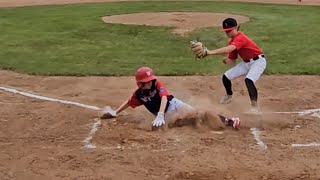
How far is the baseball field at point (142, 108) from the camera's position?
664cm

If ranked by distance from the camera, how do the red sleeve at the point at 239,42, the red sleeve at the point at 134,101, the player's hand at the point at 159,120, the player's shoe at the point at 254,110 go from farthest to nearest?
the red sleeve at the point at 239,42 < the player's shoe at the point at 254,110 < the red sleeve at the point at 134,101 < the player's hand at the point at 159,120

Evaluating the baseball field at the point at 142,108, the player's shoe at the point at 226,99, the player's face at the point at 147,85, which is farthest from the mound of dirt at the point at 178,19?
the player's face at the point at 147,85

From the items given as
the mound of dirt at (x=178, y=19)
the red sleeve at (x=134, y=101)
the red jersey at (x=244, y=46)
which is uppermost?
the red jersey at (x=244, y=46)

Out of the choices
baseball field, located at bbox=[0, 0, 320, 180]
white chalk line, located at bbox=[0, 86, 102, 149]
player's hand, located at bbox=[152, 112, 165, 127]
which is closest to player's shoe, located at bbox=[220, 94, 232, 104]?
baseball field, located at bbox=[0, 0, 320, 180]

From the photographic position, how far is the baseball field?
21.8 feet

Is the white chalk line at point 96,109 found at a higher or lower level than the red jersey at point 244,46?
lower

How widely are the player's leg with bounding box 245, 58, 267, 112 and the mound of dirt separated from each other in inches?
298

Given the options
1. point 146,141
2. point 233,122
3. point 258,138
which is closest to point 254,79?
point 233,122

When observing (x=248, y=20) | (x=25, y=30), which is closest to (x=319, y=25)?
(x=248, y=20)

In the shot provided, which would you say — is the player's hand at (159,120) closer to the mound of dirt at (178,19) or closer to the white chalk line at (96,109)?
the white chalk line at (96,109)

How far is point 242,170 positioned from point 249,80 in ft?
9.39

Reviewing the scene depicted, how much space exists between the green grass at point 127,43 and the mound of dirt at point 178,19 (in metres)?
0.53

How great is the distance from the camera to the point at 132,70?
12.1 meters

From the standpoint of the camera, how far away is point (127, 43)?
15.3 m
